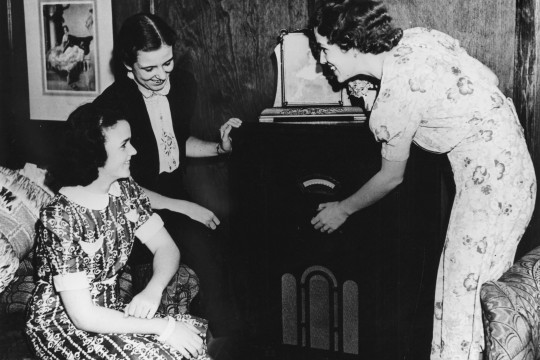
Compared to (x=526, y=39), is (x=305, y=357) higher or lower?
lower

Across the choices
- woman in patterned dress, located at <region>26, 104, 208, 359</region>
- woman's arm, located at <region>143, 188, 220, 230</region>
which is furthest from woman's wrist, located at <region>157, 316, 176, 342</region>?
woman's arm, located at <region>143, 188, 220, 230</region>

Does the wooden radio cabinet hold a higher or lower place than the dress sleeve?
lower

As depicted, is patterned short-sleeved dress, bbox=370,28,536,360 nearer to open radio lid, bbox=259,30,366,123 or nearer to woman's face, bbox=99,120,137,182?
open radio lid, bbox=259,30,366,123

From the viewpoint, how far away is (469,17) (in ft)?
8.92

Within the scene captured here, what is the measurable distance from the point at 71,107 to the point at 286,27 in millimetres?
1264

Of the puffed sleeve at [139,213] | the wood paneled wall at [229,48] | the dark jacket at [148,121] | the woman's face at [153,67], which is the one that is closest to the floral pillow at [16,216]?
the puffed sleeve at [139,213]

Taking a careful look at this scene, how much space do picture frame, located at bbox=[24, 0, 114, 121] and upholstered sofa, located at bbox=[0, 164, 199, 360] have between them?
1.14 meters

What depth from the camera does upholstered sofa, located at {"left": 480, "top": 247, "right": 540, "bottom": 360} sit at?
1.80 m

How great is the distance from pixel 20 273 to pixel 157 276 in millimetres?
514

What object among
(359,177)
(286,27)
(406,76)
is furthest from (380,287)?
(286,27)

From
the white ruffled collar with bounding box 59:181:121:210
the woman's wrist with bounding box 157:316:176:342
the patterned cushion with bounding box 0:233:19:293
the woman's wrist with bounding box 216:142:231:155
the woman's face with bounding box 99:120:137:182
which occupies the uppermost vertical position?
the woman's face with bounding box 99:120:137:182

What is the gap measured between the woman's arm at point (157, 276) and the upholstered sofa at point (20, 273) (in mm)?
36

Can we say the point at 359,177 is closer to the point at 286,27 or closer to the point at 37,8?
the point at 286,27

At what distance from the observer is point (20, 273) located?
2.32 m
